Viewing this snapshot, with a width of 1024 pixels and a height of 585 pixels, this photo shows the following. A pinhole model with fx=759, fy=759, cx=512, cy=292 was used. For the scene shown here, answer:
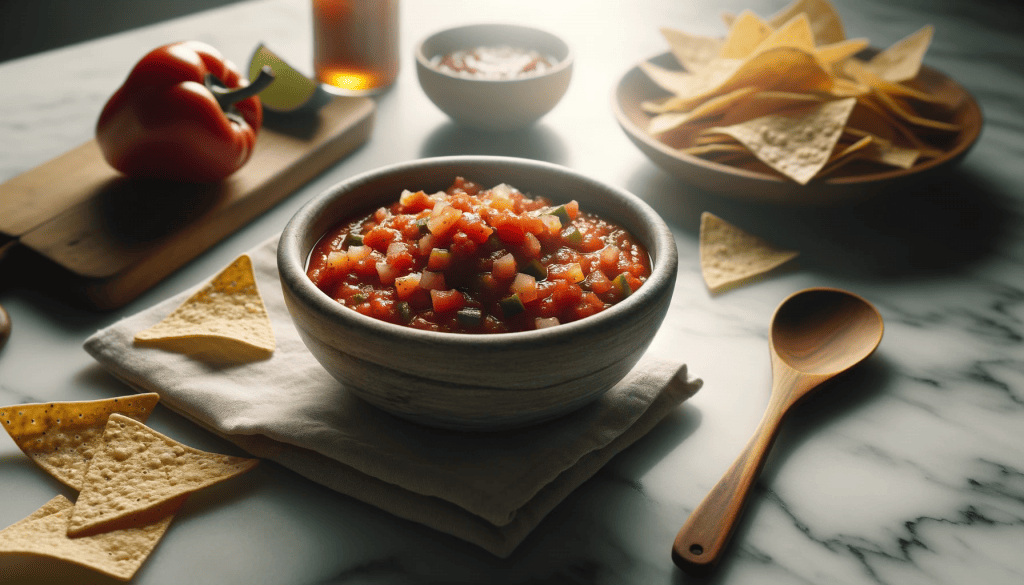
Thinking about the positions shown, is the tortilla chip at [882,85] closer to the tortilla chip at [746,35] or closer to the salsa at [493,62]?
the tortilla chip at [746,35]

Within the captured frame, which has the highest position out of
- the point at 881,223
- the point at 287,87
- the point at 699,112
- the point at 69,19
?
the point at 699,112

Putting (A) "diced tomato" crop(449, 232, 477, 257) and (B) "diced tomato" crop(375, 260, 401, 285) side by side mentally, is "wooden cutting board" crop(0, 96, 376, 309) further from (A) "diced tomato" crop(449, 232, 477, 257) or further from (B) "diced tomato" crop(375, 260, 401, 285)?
(A) "diced tomato" crop(449, 232, 477, 257)

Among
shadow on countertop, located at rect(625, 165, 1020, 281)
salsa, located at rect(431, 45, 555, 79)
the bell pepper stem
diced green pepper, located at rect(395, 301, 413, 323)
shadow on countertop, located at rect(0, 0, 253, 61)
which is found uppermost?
diced green pepper, located at rect(395, 301, 413, 323)

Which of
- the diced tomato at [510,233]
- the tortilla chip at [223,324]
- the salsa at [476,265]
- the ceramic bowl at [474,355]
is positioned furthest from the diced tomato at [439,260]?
the tortilla chip at [223,324]

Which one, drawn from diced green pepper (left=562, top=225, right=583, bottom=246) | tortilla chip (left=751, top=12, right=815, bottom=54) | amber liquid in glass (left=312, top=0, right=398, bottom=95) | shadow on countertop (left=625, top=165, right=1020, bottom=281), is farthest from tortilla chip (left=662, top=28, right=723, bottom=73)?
diced green pepper (left=562, top=225, right=583, bottom=246)

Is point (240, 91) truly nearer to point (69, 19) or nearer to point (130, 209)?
point (130, 209)

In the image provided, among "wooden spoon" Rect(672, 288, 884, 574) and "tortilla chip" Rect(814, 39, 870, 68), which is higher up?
"tortilla chip" Rect(814, 39, 870, 68)

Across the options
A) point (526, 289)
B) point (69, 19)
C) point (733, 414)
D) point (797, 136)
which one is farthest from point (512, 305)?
point (69, 19)
